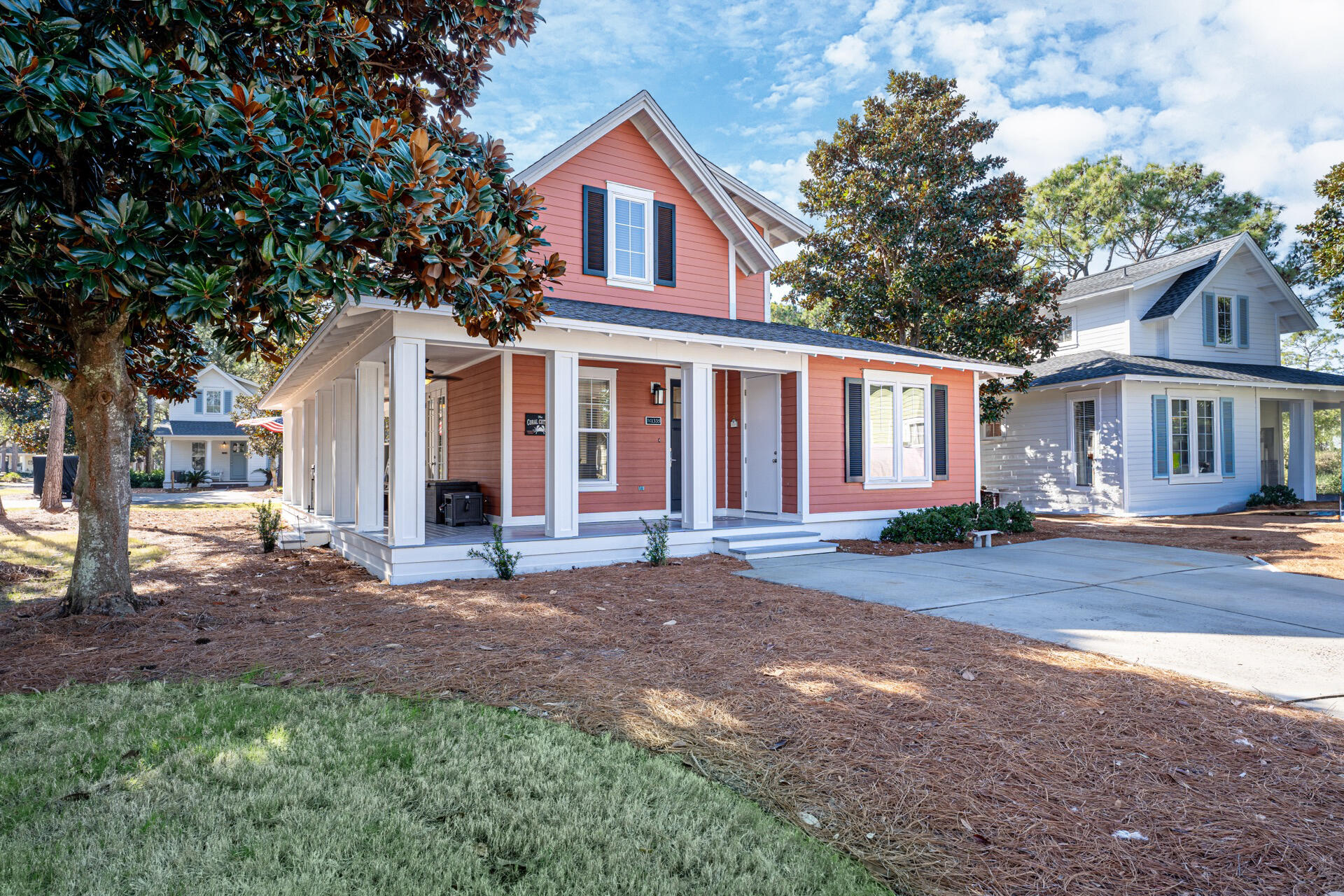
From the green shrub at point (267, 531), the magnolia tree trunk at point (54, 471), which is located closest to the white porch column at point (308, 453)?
the green shrub at point (267, 531)

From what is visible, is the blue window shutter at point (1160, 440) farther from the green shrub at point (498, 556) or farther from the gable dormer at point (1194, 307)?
the green shrub at point (498, 556)

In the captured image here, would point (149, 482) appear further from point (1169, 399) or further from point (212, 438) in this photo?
point (1169, 399)

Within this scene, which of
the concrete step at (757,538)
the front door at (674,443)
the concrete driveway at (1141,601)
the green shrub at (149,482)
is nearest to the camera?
the concrete driveway at (1141,601)

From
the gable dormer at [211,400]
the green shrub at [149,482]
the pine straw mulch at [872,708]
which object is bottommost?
the pine straw mulch at [872,708]

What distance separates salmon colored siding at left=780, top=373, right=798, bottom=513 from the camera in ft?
37.5

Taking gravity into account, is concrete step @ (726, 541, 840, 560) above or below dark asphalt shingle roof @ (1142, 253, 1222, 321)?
below

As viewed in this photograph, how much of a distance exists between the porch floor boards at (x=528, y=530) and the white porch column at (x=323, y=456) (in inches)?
79.1

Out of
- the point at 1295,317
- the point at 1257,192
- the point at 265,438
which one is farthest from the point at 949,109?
the point at 265,438

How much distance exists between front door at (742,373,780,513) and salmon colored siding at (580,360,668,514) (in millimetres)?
1523

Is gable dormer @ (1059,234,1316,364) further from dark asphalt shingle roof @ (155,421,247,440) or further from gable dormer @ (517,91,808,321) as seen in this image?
dark asphalt shingle roof @ (155,421,247,440)

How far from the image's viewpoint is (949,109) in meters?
16.2

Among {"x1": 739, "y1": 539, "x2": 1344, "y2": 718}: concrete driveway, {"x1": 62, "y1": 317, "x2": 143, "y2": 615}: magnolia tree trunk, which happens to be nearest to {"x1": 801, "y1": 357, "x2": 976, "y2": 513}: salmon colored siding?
{"x1": 739, "y1": 539, "x2": 1344, "y2": 718}: concrete driveway

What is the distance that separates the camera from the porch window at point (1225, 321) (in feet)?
63.9

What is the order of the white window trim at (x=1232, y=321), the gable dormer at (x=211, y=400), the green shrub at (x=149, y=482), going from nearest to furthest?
1. the white window trim at (x=1232, y=321)
2. the green shrub at (x=149, y=482)
3. the gable dormer at (x=211, y=400)
